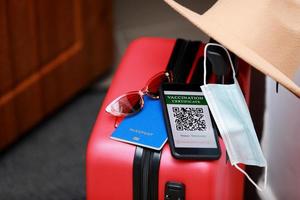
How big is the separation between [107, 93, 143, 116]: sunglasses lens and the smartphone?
0.05m

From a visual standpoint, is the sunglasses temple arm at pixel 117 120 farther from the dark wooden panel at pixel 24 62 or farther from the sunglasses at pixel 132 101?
the dark wooden panel at pixel 24 62

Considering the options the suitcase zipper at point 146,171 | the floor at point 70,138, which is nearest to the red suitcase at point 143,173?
the suitcase zipper at point 146,171

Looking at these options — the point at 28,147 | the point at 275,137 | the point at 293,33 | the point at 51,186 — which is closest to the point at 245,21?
the point at 293,33

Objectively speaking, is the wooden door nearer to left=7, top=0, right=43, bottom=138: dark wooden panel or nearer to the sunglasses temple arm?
left=7, top=0, right=43, bottom=138: dark wooden panel

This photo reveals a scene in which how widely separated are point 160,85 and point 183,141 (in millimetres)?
156

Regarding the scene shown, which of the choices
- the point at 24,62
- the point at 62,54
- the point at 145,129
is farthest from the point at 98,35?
the point at 145,129

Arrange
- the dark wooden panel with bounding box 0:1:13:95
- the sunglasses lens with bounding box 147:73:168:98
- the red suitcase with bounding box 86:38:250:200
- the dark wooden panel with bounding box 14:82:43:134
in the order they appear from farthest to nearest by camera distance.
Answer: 1. the dark wooden panel with bounding box 14:82:43:134
2. the dark wooden panel with bounding box 0:1:13:95
3. the sunglasses lens with bounding box 147:73:168:98
4. the red suitcase with bounding box 86:38:250:200

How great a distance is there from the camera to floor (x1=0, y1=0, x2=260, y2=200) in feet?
5.38

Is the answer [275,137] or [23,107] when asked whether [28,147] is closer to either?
[23,107]

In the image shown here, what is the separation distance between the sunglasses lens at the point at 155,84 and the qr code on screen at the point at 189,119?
0.08m

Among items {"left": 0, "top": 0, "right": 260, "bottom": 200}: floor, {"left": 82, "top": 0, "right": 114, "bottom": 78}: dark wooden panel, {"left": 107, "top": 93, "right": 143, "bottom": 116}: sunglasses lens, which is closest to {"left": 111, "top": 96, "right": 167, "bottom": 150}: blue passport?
{"left": 107, "top": 93, "right": 143, "bottom": 116}: sunglasses lens

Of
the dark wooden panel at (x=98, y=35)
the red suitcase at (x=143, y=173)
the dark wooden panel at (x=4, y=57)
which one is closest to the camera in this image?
the red suitcase at (x=143, y=173)

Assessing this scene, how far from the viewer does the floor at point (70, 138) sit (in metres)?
1.64

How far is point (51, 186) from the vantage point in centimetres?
164
